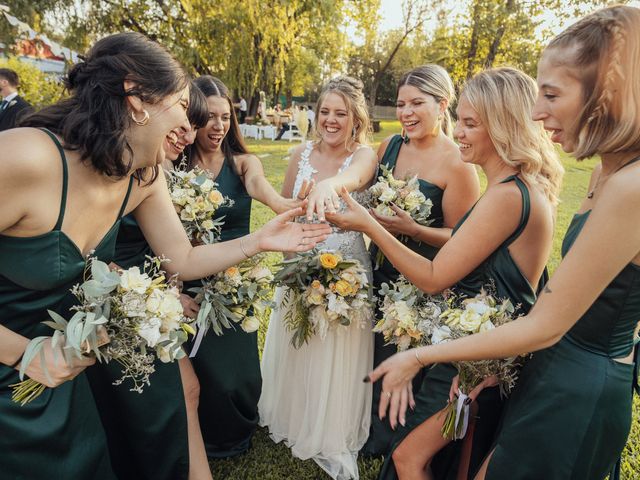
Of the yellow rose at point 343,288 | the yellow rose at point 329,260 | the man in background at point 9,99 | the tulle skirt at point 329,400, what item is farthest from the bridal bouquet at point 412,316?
the man in background at point 9,99

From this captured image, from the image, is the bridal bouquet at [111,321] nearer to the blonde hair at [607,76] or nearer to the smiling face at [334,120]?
the blonde hair at [607,76]

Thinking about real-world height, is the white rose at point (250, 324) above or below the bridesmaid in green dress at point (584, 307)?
below

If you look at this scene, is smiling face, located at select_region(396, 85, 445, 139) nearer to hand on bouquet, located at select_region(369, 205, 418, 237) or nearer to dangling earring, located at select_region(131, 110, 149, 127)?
hand on bouquet, located at select_region(369, 205, 418, 237)

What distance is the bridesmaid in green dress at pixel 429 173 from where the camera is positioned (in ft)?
12.5

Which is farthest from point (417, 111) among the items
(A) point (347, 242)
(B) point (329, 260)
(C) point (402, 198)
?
(B) point (329, 260)

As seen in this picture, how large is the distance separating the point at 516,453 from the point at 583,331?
0.59 m

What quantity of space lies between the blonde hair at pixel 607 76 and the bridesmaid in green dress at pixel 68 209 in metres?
1.74

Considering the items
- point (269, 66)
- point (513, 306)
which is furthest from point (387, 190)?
point (269, 66)

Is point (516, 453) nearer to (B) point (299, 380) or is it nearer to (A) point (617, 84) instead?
(A) point (617, 84)

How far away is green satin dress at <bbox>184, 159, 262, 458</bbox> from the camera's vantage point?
141 inches

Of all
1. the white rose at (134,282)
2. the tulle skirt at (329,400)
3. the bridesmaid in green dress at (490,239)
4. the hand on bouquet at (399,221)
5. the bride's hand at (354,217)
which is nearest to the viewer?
the white rose at (134,282)

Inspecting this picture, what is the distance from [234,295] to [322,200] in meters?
0.89

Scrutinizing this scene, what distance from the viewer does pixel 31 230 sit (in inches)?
77.7

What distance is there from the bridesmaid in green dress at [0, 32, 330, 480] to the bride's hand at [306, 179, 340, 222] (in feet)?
3.16
